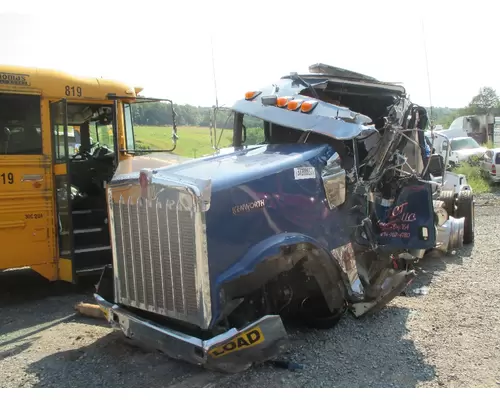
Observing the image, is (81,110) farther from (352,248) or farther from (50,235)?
(352,248)

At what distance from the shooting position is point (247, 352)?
374 centimetres

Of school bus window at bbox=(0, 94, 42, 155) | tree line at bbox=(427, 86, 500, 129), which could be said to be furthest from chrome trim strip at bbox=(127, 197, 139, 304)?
tree line at bbox=(427, 86, 500, 129)

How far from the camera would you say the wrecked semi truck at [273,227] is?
3777 millimetres

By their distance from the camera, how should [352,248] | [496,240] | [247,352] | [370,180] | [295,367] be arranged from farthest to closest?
[496,240] → [370,180] → [352,248] → [295,367] → [247,352]

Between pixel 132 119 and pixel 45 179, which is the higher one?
pixel 132 119

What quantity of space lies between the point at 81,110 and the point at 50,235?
192 cm

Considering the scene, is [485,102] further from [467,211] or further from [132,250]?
[132,250]

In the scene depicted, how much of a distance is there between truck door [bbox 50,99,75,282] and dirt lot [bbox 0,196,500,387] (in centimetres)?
62

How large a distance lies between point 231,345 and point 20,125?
179 inches

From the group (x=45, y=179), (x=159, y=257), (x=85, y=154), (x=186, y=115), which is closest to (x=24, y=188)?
(x=45, y=179)

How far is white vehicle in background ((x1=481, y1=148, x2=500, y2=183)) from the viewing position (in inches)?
697

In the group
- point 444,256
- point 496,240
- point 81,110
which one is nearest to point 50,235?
point 81,110

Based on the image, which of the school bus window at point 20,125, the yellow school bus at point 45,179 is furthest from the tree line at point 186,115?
the school bus window at point 20,125

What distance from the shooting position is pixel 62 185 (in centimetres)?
671
